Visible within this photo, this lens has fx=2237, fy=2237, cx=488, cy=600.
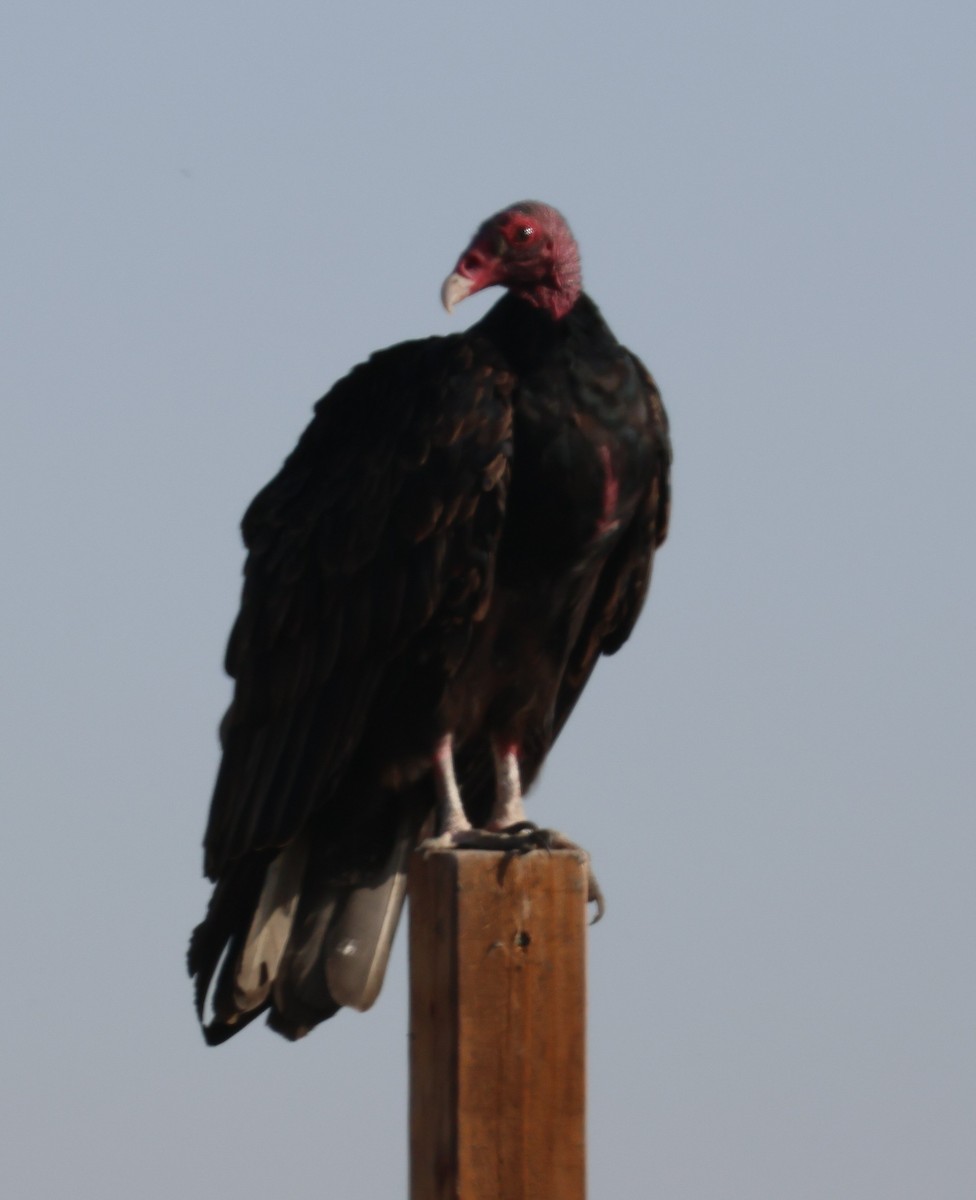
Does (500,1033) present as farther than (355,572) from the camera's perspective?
No

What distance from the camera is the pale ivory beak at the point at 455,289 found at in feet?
13.7

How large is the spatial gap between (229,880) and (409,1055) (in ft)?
3.35

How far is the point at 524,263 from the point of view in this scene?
426 cm

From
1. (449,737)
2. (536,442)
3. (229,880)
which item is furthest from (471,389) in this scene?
(229,880)

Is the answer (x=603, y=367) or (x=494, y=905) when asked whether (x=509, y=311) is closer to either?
(x=603, y=367)

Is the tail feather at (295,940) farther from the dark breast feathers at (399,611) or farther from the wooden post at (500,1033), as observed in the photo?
the wooden post at (500,1033)

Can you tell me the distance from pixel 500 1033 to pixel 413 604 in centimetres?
119

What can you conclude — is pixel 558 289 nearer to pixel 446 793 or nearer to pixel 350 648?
pixel 350 648

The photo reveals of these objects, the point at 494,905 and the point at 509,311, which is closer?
the point at 494,905

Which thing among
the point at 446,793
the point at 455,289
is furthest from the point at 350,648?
the point at 455,289

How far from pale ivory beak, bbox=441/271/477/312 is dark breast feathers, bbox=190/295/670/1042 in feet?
0.34

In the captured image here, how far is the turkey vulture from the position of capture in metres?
4.16

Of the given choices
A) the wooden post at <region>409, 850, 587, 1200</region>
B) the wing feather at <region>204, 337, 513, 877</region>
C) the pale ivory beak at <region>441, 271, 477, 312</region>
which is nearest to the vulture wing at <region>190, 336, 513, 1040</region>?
the wing feather at <region>204, 337, 513, 877</region>

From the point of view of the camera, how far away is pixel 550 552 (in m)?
4.24
